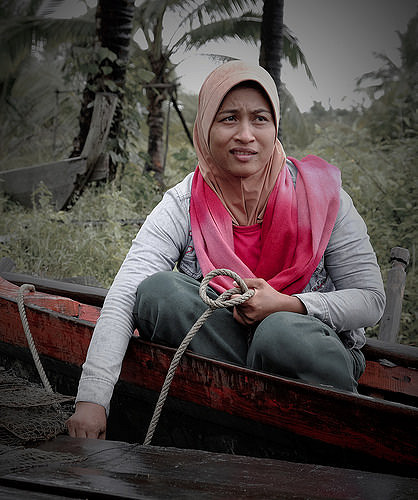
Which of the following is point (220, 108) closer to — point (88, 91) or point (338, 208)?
point (338, 208)

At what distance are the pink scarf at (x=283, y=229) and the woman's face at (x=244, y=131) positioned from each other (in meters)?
0.14

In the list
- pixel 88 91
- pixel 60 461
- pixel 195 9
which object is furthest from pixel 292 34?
pixel 60 461

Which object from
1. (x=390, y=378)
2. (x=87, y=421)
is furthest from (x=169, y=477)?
(x=390, y=378)

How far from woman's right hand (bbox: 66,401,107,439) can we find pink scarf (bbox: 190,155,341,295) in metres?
0.56

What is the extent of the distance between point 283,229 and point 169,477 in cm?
97

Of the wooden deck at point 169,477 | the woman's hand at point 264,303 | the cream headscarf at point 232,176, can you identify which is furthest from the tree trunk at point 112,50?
the wooden deck at point 169,477

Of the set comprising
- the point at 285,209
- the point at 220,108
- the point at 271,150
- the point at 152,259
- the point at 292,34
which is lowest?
the point at 152,259

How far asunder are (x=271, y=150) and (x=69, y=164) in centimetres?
531

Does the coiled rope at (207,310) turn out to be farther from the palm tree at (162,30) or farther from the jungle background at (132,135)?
the palm tree at (162,30)

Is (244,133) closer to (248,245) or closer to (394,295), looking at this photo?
(248,245)

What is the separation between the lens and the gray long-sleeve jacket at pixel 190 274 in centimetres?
161

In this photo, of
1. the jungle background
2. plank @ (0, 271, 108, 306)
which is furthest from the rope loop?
the jungle background

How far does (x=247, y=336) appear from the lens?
1731 mm

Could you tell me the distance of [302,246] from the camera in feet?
5.77
